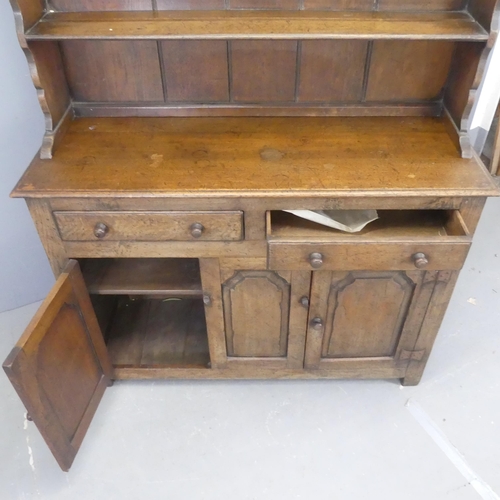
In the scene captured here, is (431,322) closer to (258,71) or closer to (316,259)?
(316,259)

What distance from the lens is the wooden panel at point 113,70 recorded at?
152 cm

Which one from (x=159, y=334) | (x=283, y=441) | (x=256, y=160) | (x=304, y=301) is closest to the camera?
(x=256, y=160)

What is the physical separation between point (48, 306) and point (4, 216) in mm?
743

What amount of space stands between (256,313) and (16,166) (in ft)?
3.36

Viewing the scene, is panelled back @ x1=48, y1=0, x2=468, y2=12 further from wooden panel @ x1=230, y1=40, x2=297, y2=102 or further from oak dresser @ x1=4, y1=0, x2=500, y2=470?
wooden panel @ x1=230, y1=40, x2=297, y2=102

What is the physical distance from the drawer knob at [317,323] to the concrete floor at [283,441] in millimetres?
348

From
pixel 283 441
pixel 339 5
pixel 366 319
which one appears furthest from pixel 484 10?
pixel 283 441

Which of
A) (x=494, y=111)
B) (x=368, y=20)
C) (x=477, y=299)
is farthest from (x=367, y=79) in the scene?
(x=494, y=111)

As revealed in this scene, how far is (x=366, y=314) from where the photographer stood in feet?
5.25

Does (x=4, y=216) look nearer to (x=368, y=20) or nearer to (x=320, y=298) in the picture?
(x=320, y=298)

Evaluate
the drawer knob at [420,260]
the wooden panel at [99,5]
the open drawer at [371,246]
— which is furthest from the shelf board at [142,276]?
the wooden panel at [99,5]

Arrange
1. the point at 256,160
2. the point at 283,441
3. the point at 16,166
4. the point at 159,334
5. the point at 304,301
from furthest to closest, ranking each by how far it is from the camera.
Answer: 1. the point at 159,334
2. the point at 16,166
3. the point at 283,441
4. the point at 304,301
5. the point at 256,160

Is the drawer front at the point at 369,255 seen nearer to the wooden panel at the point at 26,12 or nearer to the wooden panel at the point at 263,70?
the wooden panel at the point at 263,70

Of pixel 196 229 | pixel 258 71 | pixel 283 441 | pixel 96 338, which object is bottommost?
pixel 283 441
